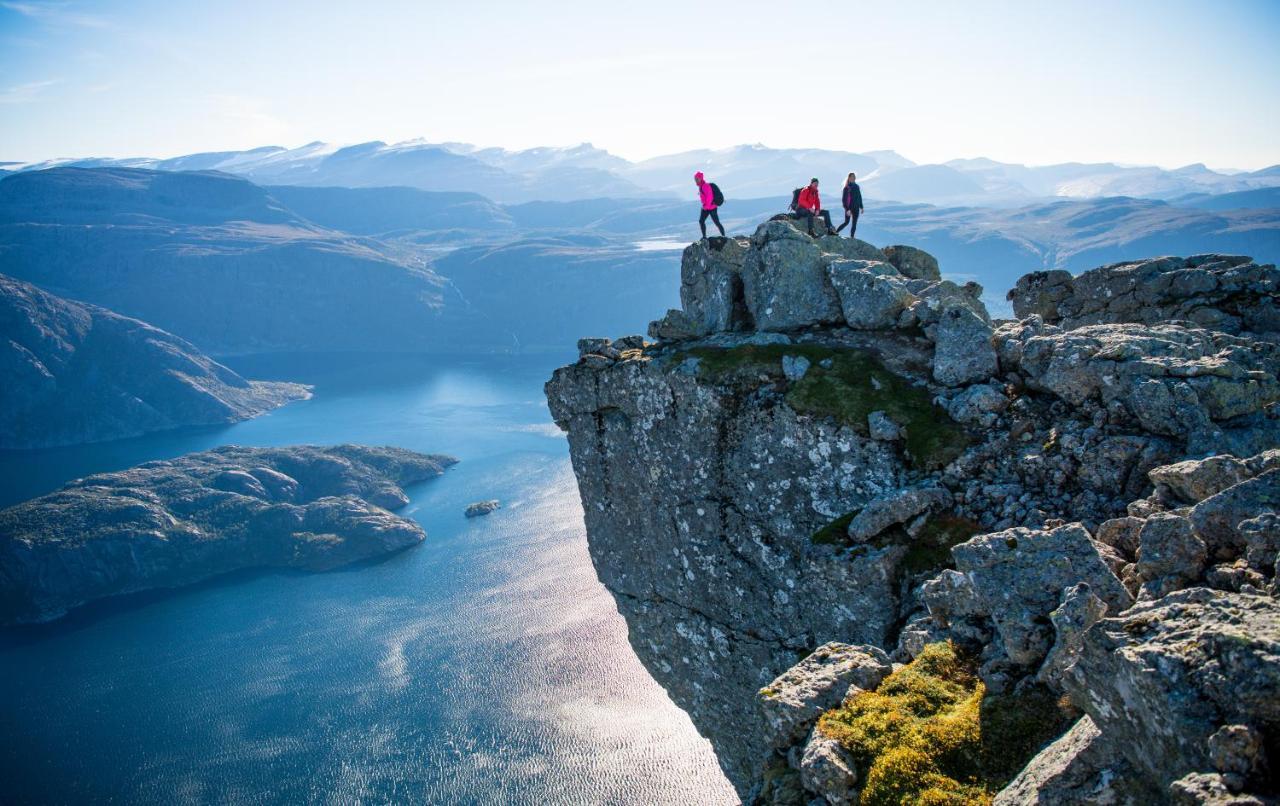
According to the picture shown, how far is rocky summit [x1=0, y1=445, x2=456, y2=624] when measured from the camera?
158875mm

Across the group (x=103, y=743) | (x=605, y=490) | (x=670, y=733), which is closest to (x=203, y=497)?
(x=103, y=743)

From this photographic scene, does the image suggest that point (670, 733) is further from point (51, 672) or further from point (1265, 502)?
point (51, 672)

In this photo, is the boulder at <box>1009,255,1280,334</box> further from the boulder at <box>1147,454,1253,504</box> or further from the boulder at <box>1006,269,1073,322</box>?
the boulder at <box>1147,454,1253,504</box>

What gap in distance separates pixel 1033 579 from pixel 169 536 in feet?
661

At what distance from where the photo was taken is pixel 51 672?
122 meters

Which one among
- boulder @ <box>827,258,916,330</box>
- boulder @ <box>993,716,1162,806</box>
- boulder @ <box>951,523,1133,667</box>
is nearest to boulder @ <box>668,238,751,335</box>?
boulder @ <box>827,258,916,330</box>

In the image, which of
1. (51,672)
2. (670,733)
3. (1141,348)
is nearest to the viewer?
(1141,348)

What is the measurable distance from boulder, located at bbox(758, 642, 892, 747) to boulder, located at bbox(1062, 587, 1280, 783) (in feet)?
14.8

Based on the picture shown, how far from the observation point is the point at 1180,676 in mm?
8328

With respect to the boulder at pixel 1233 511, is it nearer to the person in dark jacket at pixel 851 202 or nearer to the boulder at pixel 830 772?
the boulder at pixel 830 772

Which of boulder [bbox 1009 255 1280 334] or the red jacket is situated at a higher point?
the red jacket

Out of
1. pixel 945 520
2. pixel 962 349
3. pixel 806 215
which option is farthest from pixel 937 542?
pixel 806 215

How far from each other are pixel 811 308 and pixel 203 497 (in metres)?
207

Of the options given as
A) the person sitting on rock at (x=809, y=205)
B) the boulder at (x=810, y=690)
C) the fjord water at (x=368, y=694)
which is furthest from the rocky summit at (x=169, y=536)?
the boulder at (x=810, y=690)
